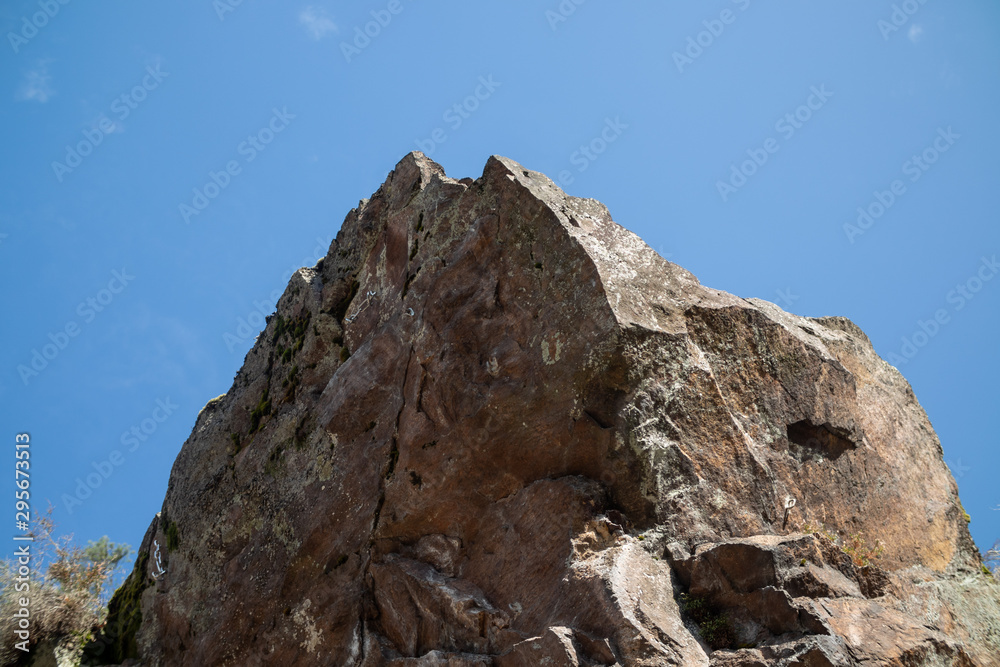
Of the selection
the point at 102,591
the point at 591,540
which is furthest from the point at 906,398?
the point at 102,591

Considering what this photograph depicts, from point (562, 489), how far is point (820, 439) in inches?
204

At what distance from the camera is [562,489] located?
11578 mm

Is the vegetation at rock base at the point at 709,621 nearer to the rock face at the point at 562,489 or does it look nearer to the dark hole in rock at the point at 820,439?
the rock face at the point at 562,489

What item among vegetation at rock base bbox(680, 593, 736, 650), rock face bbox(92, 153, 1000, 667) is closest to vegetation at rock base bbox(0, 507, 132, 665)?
rock face bbox(92, 153, 1000, 667)

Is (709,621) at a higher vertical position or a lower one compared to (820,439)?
lower

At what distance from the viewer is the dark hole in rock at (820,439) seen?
1323 cm

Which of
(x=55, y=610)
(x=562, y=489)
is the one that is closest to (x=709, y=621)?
(x=562, y=489)

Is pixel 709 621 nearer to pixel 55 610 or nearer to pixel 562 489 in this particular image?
pixel 562 489

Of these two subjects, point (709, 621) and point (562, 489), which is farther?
point (562, 489)

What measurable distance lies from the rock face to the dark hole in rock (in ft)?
0.15

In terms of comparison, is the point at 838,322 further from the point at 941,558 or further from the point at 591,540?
the point at 591,540

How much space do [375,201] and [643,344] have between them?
918 cm

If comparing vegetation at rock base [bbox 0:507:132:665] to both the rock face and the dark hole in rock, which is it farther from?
the dark hole in rock

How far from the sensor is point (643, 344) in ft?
39.1
